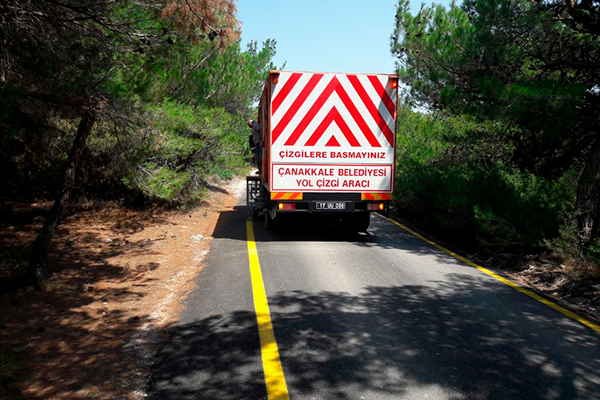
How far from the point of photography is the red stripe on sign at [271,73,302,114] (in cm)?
934

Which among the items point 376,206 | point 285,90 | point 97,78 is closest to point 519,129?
point 376,206

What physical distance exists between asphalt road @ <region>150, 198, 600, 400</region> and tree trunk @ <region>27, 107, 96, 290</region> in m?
2.21

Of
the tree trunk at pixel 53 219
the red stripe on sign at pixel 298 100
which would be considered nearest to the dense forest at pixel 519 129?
the red stripe on sign at pixel 298 100

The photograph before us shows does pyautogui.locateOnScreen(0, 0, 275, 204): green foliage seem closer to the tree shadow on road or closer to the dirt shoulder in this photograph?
the dirt shoulder

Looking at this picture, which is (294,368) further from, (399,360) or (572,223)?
(572,223)

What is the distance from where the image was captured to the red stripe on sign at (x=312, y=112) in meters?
9.39

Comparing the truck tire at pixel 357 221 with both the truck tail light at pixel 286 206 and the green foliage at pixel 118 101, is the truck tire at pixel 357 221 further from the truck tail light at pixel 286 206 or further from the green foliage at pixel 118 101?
the green foliage at pixel 118 101

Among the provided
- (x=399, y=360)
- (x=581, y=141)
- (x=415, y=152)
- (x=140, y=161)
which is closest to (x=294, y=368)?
(x=399, y=360)

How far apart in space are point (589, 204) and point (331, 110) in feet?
15.8

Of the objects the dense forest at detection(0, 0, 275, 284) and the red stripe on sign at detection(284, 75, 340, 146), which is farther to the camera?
the red stripe on sign at detection(284, 75, 340, 146)

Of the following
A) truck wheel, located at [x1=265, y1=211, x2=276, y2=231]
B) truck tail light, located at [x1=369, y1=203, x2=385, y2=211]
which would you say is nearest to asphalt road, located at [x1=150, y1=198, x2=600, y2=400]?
truck tail light, located at [x1=369, y1=203, x2=385, y2=211]

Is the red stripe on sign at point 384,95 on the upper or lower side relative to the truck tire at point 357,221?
upper

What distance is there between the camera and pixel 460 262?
824 cm

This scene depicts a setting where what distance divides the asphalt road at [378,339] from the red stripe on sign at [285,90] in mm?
3371
